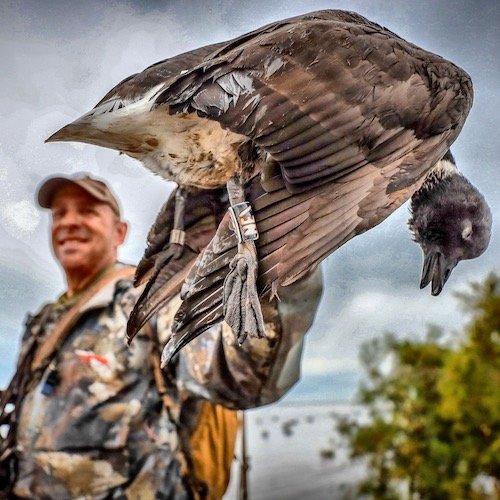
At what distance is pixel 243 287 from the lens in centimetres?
77

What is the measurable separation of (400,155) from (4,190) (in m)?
1.22

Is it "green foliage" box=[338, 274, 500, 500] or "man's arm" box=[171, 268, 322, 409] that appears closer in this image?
"man's arm" box=[171, 268, 322, 409]

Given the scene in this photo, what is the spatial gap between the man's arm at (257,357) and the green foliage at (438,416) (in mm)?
2180

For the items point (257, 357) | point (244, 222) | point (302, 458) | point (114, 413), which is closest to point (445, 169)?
point (244, 222)

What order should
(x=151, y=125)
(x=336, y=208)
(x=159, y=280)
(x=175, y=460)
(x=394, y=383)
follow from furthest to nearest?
(x=394, y=383) < (x=175, y=460) < (x=159, y=280) < (x=151, y=125) < (x=336, y=208)

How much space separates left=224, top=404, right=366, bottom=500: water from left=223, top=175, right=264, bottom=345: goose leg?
178 centimetres

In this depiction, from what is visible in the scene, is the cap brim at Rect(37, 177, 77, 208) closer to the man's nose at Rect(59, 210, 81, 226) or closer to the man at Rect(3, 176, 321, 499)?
the man's nose at Rect(59, 210, 81, 226)

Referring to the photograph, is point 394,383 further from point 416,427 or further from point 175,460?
point 175,460

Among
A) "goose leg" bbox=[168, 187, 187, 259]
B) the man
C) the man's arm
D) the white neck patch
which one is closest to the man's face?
the man

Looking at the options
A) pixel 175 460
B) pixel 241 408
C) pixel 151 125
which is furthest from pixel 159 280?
pixel 175 460

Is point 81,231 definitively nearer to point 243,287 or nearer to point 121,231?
point 121,231

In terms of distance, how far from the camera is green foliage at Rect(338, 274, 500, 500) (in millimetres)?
3631

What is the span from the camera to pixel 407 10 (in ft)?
5.49

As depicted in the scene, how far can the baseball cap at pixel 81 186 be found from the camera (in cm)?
181
